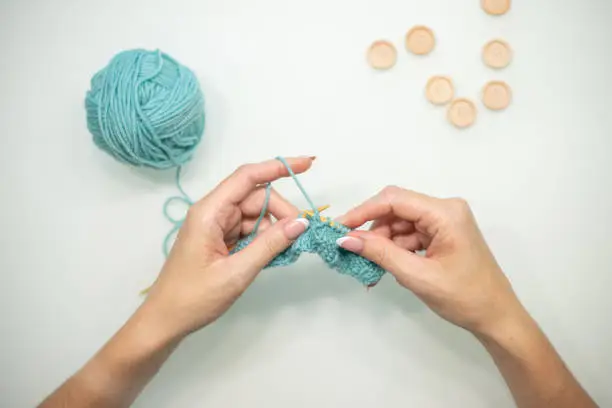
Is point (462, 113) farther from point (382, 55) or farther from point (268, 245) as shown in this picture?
point (268, 245)

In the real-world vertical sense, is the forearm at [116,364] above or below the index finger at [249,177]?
below

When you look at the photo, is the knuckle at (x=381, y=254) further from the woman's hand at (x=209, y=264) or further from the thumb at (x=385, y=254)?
the woman's hand at (x=209, y=264)

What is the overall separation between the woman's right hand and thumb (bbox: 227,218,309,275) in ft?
0.26

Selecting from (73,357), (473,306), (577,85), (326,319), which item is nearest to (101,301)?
(73,357)

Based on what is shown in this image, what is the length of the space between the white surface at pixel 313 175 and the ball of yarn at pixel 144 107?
118 mm

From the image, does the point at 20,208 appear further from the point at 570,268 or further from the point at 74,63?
the point at 570,268

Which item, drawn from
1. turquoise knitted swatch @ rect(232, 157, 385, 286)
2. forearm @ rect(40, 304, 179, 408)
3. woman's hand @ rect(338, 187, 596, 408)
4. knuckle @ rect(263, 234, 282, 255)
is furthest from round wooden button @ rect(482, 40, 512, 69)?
forearm @ rect(40, 304, 179, 408)

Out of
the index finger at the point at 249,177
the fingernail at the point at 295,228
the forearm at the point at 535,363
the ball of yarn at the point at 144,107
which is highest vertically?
the ball of yarn at the point at 144,107

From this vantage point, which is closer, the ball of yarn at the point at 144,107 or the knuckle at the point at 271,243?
the knuckle at the point at 271,243

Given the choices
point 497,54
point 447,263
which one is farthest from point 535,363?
point 497,54

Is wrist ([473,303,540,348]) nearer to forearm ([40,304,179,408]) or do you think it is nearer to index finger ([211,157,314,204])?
index finger ([211,157,314,204])

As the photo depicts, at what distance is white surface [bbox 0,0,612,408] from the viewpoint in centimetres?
109

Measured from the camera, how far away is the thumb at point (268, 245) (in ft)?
2.68

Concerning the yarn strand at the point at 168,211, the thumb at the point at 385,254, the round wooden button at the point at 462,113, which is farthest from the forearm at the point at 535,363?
the yarn strand at the point at 168,211
